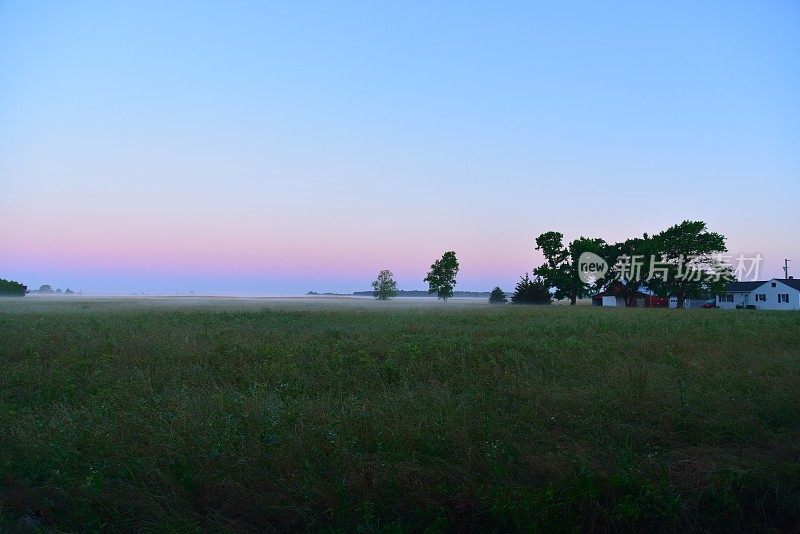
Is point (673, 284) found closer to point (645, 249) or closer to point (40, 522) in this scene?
point (645, 249)

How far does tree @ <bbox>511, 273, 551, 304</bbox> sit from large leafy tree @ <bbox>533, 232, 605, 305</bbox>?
9.11ft

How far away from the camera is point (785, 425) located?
621cm

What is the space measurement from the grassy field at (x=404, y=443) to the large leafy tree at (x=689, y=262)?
48587 mm

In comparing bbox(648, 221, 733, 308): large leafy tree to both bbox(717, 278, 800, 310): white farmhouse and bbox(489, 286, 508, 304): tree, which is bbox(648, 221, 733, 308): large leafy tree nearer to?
bbox(717, 278, 800, 310): white farmhouse

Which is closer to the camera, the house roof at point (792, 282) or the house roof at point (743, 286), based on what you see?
the house roof at point (792, 282)

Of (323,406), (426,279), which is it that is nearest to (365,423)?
(323,406)

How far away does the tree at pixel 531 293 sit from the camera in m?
55.9

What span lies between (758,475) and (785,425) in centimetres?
212

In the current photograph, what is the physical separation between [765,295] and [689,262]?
19.7m

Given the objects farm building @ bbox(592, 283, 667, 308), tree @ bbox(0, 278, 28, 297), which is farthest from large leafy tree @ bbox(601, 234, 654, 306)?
tree @ bbox(0, 278, 28, 297)

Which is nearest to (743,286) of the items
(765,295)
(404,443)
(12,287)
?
(765,295)

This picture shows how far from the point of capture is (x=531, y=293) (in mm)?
56375

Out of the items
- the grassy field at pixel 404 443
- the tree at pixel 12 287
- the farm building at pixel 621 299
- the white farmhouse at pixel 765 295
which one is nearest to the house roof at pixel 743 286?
the white farmhouse at pixel 765 295

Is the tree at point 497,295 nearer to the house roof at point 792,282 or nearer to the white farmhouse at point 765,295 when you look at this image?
the white farmhouse at point 765,295
